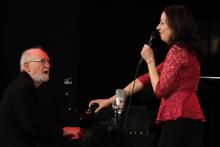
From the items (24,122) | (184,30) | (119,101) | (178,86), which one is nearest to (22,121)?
(24,122)

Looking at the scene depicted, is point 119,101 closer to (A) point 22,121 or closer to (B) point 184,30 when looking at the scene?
(B) point 184,30


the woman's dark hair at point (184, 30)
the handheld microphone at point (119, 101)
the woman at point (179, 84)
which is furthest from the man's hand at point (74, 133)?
the woman's dark hair at point (184, 30)

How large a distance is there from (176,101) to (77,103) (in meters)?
1.82

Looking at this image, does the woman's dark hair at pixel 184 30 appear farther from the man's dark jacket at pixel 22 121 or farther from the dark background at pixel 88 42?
the dark background at pixel 88 42

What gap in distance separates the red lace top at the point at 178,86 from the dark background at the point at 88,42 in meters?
1.34

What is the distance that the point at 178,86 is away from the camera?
3.00 metres

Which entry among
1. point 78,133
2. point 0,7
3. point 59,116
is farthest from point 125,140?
point 0,7

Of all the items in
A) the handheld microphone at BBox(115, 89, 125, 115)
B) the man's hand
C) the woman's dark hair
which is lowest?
the man's hand

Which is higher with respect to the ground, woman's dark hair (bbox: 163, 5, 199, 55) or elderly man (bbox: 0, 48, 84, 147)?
woman's dark hair (bbox: 163, 5, 199, 55)

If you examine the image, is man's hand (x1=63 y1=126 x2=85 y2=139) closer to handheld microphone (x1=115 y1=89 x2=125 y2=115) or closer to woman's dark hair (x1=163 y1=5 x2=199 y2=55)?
handheld microphone (x1=115 y1=89 x2=125 y2=115)

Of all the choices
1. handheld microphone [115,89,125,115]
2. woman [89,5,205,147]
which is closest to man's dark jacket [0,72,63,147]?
handheld microphone [115,89,125,115]

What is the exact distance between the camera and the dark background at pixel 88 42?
4.61 meters

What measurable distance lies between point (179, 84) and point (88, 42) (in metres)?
1.89

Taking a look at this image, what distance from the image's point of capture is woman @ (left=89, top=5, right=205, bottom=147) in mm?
2967
